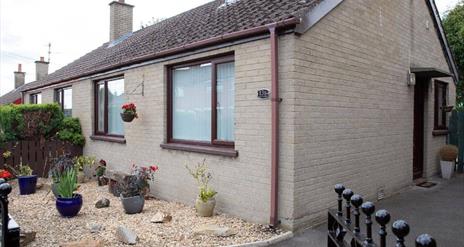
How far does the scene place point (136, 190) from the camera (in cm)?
673

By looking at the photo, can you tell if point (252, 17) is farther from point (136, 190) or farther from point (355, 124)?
point (136, 190)

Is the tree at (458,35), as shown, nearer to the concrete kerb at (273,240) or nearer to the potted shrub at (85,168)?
the concrete kerb at (273,240)

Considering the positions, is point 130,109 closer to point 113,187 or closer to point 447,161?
point 113,187

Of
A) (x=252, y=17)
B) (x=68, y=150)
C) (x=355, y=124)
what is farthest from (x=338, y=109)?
(x=68, y=150)

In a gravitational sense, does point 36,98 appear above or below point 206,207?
above

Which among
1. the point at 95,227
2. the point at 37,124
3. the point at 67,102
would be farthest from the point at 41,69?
the point at 95,227

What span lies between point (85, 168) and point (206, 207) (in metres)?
6.27

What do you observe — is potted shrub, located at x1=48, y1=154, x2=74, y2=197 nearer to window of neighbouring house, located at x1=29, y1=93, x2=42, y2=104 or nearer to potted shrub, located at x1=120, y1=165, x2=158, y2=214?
potted shrub, located at x1=120, y1=165, x2=158, y2=214

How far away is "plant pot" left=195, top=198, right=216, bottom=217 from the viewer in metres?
6.15

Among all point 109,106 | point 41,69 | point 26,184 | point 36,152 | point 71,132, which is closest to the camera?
point 26,184

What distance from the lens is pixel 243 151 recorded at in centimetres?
603

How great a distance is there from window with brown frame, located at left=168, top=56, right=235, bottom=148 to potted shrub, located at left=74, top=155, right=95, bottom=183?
3.61 metres

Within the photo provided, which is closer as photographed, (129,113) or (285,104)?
(285,104)

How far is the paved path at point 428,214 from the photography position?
205 inches
